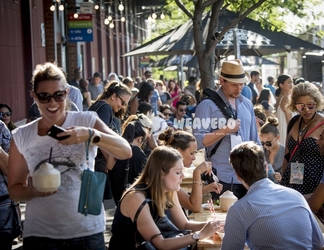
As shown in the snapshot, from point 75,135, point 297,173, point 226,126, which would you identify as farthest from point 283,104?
point 75,135

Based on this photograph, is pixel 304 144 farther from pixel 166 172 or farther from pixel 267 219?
pixel 267 219

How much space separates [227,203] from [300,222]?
1890mm

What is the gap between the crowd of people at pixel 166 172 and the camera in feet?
14.4

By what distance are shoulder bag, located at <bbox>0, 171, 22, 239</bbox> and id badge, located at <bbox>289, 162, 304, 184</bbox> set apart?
103 inches

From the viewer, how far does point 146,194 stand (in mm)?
5355

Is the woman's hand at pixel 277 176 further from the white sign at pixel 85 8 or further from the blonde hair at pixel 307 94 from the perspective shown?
the white sign at pixel 85 8

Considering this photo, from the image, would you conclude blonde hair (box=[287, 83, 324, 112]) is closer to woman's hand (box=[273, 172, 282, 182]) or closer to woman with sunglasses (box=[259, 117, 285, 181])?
woman's hand (box=[273, 172, 282, 182])

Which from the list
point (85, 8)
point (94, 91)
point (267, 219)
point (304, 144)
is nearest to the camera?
point (267, 219)

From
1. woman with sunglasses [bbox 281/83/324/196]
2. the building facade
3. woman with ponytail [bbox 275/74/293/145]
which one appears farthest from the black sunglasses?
the building facade

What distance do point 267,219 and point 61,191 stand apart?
127 cm

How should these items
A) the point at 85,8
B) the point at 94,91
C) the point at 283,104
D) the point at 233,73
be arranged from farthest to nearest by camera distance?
the point at 85,8
the point at 94,91
the point at 283,104
the point at 233,73

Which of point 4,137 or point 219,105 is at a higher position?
point 219,105

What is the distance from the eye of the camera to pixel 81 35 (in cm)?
2512

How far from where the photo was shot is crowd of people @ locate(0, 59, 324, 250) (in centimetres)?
438
